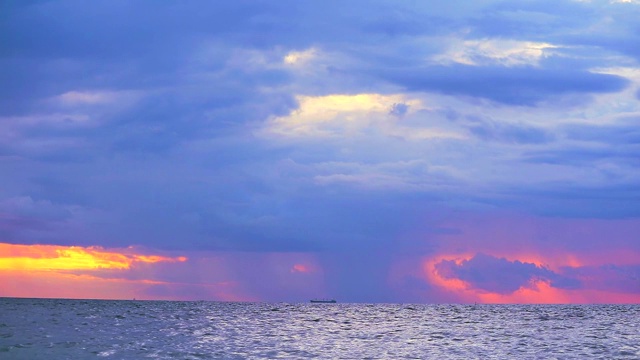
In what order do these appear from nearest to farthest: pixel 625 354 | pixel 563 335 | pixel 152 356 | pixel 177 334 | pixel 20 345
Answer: pixel 152 356 < pixel 20 345 < pixel 625 354 < pixel 177 334 < pixel 563 335

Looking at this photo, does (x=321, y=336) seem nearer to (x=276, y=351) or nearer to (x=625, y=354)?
(x=276, y=351)

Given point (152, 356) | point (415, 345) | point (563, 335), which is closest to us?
point (152, 356)

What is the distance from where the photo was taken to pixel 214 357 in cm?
5772

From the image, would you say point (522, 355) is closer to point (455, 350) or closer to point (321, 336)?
point (455, 350)

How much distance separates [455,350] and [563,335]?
30.8m

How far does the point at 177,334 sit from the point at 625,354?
158ft

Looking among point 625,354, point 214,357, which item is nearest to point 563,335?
point 625,354

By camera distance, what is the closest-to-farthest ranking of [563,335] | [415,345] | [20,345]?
[20,345]
[415,345]
[563,335]

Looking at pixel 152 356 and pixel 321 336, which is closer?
pixel 152 356

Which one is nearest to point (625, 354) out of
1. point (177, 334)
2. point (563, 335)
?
point (563, 335)

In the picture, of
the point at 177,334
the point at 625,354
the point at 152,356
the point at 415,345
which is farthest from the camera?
the point at 177,334

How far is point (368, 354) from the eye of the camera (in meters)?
63.8

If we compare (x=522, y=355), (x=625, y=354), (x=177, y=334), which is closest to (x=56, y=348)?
(x=177, y=334)

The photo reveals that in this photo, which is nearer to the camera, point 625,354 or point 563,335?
point 625,354
